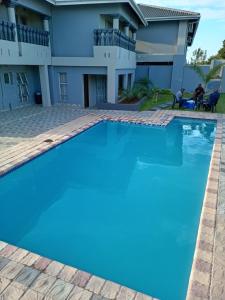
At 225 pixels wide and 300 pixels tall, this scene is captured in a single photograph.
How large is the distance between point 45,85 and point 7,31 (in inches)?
154

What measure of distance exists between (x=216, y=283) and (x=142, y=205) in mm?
2668

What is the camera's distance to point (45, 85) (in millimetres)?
14781

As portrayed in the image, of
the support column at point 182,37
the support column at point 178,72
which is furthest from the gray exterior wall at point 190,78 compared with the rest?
the support column at point 182,37

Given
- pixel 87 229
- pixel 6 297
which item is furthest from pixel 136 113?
pixel 6 297

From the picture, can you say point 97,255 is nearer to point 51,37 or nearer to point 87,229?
point 87,229

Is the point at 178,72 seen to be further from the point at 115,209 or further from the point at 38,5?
the point at 115,209

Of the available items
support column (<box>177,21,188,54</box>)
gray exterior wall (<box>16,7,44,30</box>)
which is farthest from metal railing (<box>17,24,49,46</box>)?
support column (<box>177,21,188,54</box>)

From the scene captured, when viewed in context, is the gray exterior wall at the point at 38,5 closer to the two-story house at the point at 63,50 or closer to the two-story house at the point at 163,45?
the two-story house at the point at 63,50

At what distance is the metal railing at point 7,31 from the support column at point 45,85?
114 inches

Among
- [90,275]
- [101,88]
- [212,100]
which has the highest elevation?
[101,88]

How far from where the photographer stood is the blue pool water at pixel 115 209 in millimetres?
4031

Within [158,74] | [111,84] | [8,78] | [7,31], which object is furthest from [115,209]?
[158,74]

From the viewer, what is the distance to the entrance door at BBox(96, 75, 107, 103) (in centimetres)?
1627

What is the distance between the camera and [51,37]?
48.4 ft
